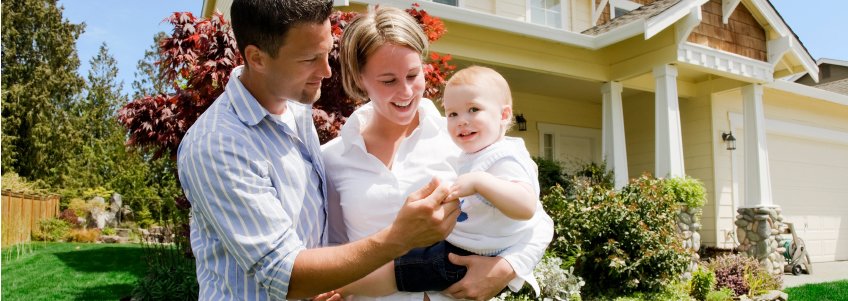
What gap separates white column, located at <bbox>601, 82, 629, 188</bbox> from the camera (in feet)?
33.1

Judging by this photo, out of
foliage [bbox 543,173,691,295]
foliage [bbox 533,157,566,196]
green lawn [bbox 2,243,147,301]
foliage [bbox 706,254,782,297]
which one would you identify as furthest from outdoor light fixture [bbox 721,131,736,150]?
green lawn [bbox 2,243,147,301]

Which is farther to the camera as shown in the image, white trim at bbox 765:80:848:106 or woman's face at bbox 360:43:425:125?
white trim at bbox 765:80:848:106

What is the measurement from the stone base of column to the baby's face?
10305 millimetres

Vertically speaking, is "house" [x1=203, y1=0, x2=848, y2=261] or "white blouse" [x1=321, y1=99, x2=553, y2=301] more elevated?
"house" [x1=203, y1=0, x2=848, y2=261]

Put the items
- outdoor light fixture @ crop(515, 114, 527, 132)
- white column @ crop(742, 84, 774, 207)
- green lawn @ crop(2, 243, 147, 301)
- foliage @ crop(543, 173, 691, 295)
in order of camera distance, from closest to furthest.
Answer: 1. foliage @ crop(543, 173, 691, 295)
2. green lawn @ crop(2, 243, 147, 301)
3. white column @ crop(742, 84, 774, 207)
4. outdoor light fixture @ crop(515, 114, 527, 132)

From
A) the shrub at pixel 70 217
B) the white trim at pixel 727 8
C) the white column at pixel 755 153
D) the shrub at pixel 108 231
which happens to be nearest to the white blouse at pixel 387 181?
the white trim at pixel 727 8

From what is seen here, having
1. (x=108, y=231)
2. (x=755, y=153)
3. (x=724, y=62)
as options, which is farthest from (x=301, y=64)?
(x=108, y=231)

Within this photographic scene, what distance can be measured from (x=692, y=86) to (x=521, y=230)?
12.1 meters

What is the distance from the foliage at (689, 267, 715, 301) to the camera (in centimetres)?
762

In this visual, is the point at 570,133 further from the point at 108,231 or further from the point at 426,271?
the point at 108,231

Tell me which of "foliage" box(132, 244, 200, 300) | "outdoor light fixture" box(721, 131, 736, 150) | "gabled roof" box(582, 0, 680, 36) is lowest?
"foliage" box(132, 244, 200, 300)

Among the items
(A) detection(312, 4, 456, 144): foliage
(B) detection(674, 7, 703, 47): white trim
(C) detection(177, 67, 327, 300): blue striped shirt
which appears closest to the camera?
(C) detection(177, 67, 327, 300): blue striped shirt

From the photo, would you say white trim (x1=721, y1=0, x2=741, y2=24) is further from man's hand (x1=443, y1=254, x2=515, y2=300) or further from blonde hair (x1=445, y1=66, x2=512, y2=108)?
man's hand (x1=443, y1=254, x2=515, y2=300)

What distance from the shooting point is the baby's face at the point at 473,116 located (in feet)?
6.70
